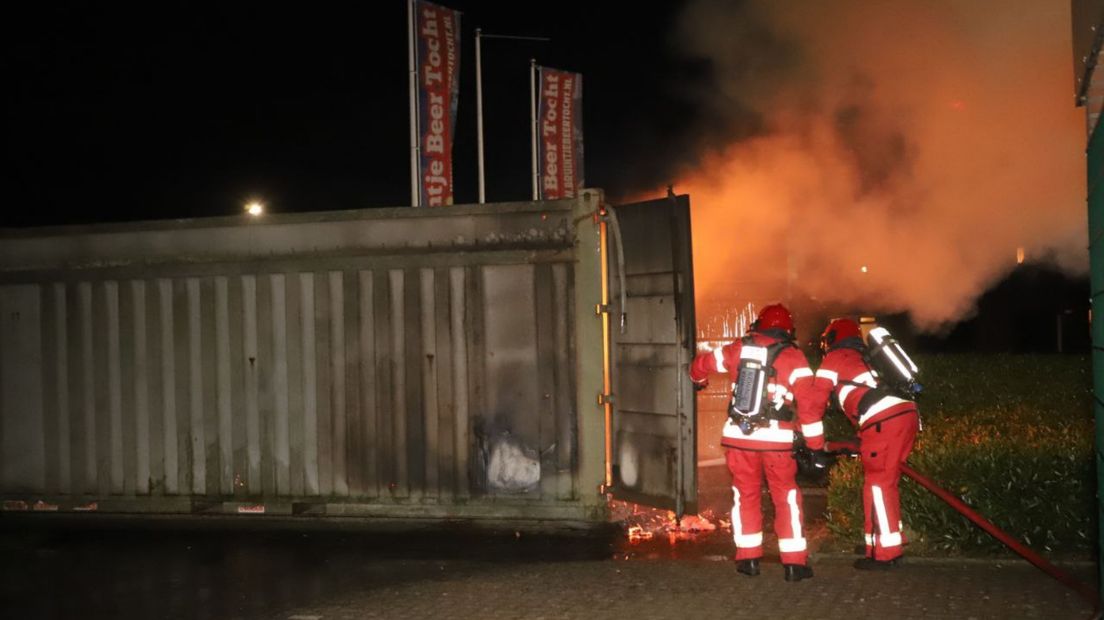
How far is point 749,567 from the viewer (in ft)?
22.7

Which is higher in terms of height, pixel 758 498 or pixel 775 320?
pixel 775 320

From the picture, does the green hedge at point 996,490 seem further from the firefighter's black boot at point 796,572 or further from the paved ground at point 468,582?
the firefighter's black boot at point 796,572

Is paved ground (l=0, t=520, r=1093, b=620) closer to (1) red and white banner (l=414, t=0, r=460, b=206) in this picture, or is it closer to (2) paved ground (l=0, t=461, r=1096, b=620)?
(2) paved ground (l=0, t=461, r=1096, b=620)

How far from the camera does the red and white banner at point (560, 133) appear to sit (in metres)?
20.5

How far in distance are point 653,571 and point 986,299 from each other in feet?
84.2

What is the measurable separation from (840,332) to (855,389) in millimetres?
413

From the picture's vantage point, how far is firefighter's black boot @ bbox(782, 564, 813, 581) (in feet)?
22.2

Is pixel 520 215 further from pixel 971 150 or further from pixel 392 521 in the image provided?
pixel 971 150

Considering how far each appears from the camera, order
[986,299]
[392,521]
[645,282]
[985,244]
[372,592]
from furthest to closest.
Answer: [986,299] → [985,244] → [392,521] → [645,282] → [372,592]

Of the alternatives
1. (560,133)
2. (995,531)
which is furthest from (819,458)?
(560,133)

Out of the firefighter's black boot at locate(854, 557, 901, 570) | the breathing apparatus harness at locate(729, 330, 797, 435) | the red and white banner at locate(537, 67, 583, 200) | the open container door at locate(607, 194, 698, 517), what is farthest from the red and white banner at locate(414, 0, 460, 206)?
the firefighter's black boot at locate(854, 557, 901, 570)

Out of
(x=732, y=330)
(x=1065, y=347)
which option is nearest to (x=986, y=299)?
(x=1065, y=347)

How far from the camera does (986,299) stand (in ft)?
99.0

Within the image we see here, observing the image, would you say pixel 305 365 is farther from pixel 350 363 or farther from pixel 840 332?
pixel 840 332
